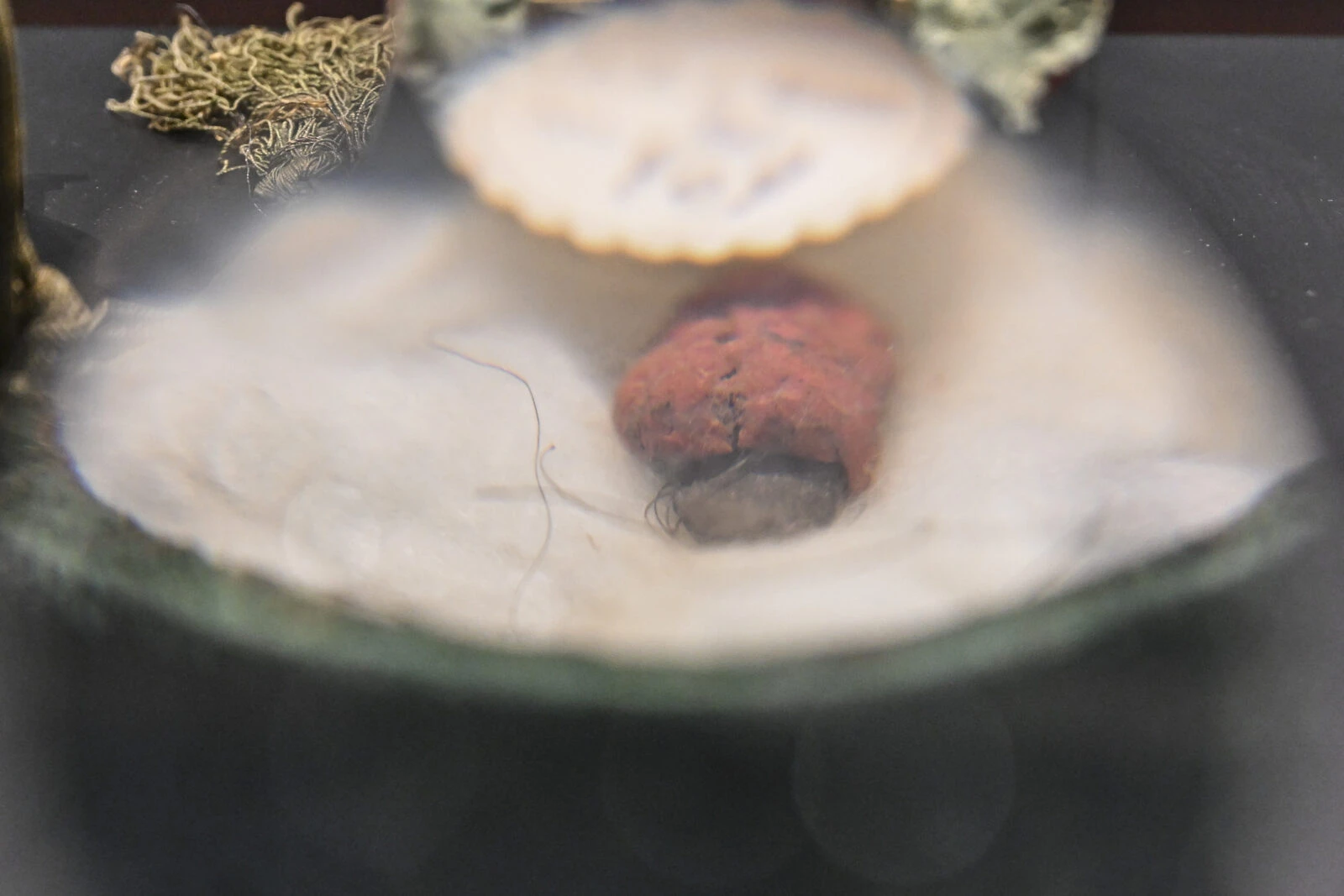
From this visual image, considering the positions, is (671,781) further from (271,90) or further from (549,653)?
(271,90)

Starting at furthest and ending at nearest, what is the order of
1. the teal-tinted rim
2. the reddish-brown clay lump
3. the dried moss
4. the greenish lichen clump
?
the dried moss < the greenish lichen clump < the reddish-brown clay lump < the teal-tinted rim

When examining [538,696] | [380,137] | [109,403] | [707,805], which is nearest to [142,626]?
[109,403]

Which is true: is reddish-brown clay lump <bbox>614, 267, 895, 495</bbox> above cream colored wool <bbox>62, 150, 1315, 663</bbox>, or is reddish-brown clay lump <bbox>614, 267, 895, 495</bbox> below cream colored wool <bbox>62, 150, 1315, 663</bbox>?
below

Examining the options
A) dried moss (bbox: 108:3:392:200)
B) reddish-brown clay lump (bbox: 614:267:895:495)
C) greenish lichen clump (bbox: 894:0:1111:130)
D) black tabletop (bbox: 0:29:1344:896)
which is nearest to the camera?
black tabletop (bbox: 0:29:1344:896)

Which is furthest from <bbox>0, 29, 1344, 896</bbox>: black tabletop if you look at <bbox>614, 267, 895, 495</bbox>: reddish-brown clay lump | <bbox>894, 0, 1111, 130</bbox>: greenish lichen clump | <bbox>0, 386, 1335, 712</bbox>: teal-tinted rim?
<bbox>894, 0, 1111, 130</bbox>: greenish lichen clump

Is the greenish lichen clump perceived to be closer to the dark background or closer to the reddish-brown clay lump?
the reddish-brown clay lump

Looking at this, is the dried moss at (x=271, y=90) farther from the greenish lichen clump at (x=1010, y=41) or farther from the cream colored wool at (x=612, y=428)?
the greenish lichen clump at (x=1010, y=41)
